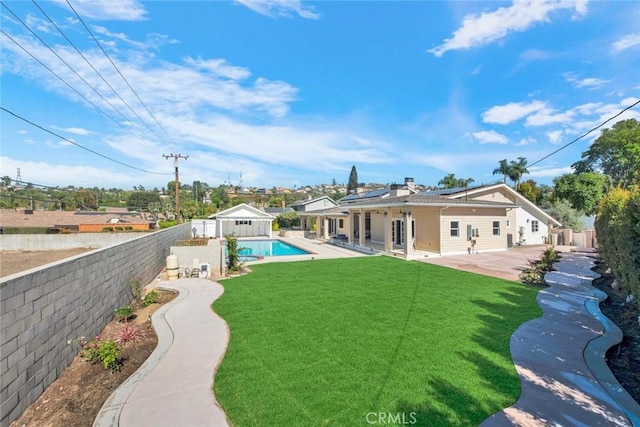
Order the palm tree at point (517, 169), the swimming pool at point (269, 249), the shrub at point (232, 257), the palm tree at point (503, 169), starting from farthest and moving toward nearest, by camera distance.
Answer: the palm tree at point (503, 169) < the palm tree at point (517, 169) < the swimming pool at point (269, 249) < the shrub at point (232, 257)

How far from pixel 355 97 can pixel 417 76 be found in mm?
4974

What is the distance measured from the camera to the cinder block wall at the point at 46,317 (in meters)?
3.41

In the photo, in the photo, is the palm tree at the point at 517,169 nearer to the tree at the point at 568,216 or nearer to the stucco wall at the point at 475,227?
the tree at the point at 568,216

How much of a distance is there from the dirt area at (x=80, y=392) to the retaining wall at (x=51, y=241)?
1795 cm

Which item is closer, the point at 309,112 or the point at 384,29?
the point at 384,29

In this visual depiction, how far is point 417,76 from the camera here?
70.6 feet

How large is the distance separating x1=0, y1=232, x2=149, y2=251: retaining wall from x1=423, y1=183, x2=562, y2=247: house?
75.1 feet

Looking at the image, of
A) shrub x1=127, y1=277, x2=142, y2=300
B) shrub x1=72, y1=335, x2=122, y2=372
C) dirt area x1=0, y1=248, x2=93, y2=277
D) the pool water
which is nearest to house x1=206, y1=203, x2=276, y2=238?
the pool water

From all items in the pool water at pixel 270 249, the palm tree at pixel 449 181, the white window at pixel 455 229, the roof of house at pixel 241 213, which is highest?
the palm tree at pixel 449 181

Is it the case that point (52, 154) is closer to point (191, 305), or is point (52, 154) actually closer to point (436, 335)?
point (191, 305)

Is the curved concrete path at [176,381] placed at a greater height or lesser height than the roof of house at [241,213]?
lesser

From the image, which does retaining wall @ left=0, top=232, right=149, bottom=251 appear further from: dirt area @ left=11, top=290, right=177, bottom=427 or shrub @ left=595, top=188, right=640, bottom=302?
shrub @ left=595, top=188, right=640, bottom=302

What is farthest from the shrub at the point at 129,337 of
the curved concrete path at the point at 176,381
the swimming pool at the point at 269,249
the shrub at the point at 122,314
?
the swimming pool at the point at 269,249

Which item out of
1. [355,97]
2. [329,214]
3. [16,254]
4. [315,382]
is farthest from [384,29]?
[16,254]
